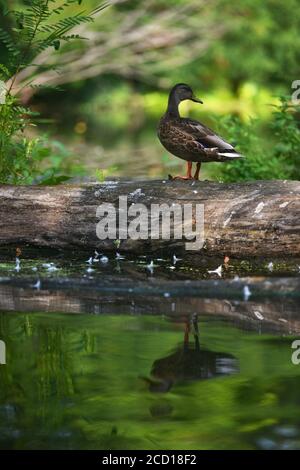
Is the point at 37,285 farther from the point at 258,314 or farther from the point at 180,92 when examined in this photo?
the point at 180,92

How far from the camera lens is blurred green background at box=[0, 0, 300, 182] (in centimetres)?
1944

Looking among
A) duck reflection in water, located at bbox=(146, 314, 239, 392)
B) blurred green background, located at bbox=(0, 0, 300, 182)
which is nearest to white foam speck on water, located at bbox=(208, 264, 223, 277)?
duck reflection in water, located at bbox=(146, 314, 239, 392)

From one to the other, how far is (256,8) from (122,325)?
20347mm

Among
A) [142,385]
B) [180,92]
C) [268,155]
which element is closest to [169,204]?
[180,92]

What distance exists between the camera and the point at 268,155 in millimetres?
9383

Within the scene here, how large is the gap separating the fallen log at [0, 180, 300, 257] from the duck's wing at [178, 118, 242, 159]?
34 centimetres

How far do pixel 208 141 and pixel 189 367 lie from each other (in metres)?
2.69

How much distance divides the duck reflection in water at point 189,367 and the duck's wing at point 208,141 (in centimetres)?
234

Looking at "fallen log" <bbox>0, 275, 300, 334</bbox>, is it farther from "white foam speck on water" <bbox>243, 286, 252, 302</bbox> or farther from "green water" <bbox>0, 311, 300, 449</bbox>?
"green water" <bbox>0, 311, 300, 449</bbox>

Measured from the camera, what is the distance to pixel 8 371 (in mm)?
4289

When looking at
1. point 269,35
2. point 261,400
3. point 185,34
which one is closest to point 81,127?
point 185,34

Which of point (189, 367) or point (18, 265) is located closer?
point (189, 367)
